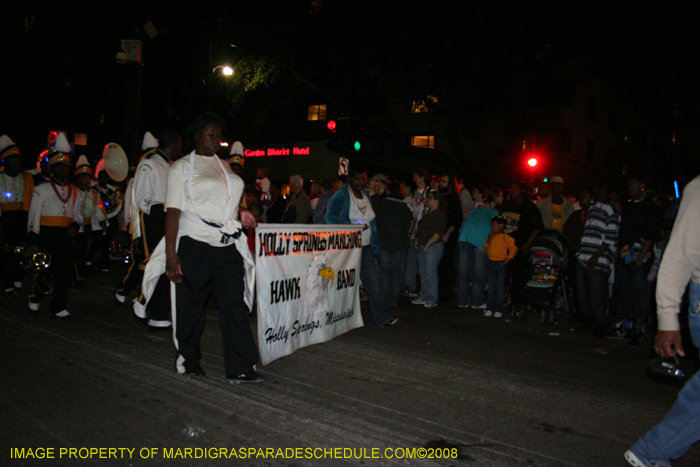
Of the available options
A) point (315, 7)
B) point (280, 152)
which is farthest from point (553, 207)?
point (280, 152)

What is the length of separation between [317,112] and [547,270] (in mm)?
33111

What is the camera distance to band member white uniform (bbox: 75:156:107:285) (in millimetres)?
9978

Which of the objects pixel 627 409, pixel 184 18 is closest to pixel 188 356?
pixel 627 409

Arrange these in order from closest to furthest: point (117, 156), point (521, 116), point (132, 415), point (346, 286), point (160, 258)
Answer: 1. point (132, 415)
2. point (160, 258)
3. point (346, 286)
4. point (117, 156)
5. point (521, 116)

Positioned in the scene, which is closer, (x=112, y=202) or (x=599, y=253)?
(x=599, y=253)

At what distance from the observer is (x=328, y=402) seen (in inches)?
175

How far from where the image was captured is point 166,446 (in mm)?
3473

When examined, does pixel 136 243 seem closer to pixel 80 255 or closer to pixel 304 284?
pixel 304 284

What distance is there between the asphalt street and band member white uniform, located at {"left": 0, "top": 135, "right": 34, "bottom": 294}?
2370mm

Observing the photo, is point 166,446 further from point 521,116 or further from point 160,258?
point 521,116

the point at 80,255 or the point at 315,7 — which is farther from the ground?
the point at 315,7

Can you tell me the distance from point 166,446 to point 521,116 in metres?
27.5

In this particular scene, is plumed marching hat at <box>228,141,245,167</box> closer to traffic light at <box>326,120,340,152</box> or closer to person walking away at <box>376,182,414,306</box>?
traffic light at <box>326,120,340,152</box>

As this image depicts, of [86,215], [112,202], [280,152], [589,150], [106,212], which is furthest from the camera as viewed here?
[280,152]
